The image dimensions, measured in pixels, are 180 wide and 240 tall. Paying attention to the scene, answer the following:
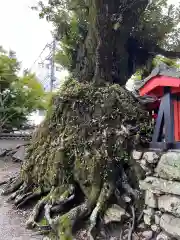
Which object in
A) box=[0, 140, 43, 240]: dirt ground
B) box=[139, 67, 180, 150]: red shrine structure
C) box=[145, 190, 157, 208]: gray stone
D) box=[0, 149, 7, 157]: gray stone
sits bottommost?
box=[0, 140, 43, 240]: dirt ground

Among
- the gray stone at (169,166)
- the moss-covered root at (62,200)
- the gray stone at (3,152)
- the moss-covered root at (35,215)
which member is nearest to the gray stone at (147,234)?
the gray stone at (169,166)

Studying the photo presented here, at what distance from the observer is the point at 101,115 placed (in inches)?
215

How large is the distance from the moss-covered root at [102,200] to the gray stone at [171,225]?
1063 mm

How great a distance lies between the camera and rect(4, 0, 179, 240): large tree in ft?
15.3

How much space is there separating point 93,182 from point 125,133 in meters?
1.16

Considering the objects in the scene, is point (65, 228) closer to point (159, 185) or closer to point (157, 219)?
point (157, 219)

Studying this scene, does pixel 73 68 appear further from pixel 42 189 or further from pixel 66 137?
pixel 42 189

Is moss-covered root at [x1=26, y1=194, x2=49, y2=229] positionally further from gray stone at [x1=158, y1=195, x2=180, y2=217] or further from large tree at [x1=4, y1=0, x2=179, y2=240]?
gray stone at [x1=158, y1=195, x2=180, y2=217]

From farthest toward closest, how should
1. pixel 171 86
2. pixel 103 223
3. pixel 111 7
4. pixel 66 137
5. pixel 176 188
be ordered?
pixel 111 7, pixel 66 137, pixel 103 223, pixel 171 86, pixel 176 188

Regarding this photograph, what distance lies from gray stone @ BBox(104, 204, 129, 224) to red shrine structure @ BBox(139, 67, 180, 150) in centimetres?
126

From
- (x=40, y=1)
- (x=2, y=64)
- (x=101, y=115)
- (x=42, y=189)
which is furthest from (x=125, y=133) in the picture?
(x=2, y=64)

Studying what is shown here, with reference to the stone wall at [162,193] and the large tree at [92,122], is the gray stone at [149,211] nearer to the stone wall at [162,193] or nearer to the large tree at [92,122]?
the stone wall at [162,193]

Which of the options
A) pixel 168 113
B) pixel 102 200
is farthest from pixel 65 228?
pixel 168 113

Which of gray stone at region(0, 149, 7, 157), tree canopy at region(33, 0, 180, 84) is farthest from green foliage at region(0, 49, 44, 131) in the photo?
tree canopy at region(33, 0, 180, 84)
